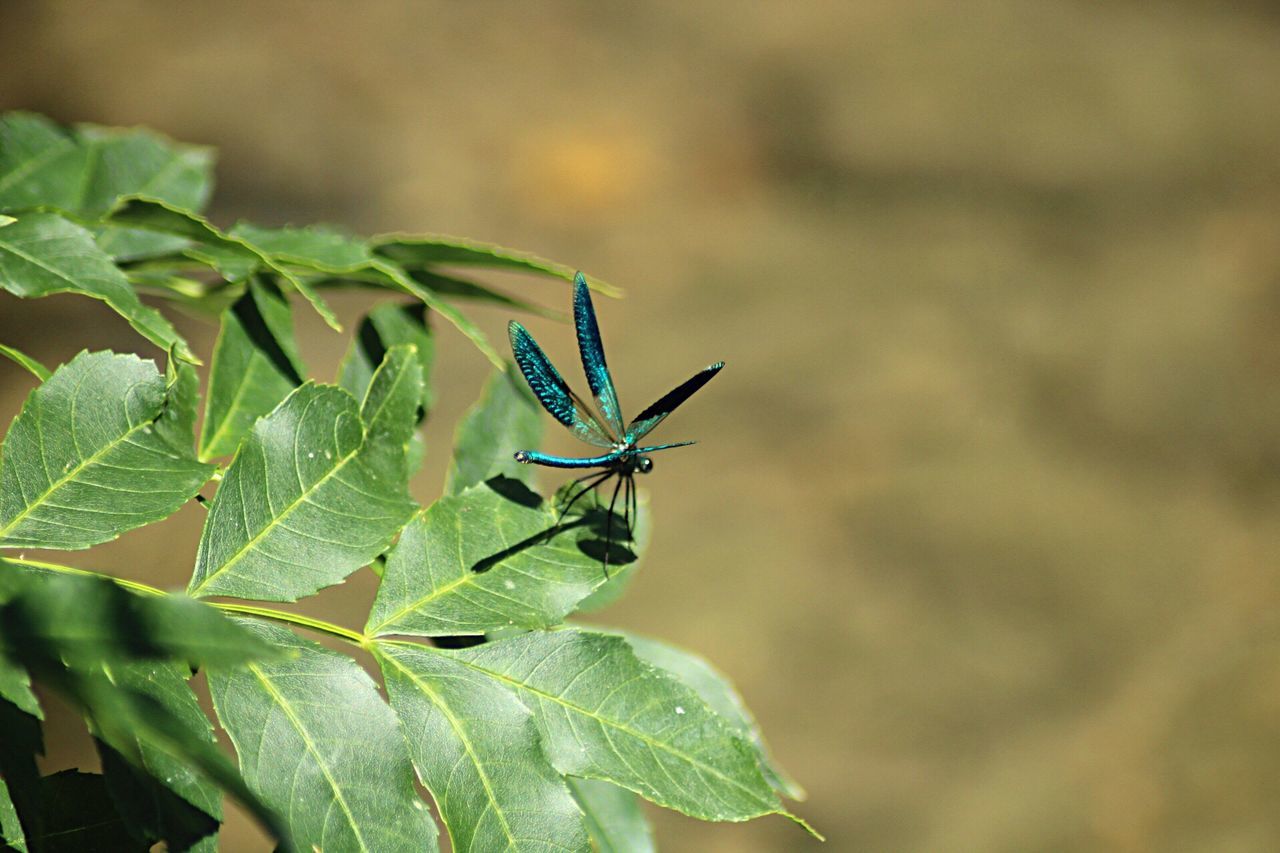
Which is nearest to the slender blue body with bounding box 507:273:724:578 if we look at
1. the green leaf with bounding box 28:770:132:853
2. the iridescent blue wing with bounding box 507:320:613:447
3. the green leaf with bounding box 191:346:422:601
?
the iridescent blue wing with bounding box 507:320:613:447

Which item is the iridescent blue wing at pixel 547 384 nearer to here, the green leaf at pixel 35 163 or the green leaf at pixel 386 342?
the green leaf at pixel 386 342

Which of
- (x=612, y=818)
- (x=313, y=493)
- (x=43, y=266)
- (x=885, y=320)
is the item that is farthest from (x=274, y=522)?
(x=885, y=320)

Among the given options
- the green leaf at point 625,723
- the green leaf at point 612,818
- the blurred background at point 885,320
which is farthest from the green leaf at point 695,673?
the blurred background at point 885,320

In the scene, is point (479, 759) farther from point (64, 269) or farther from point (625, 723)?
point (64, 269)

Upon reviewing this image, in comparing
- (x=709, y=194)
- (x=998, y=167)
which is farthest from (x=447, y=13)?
(x=998, y=167)

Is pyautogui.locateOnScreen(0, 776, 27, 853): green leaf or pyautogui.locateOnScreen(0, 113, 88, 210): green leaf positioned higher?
pyautogui.locateOnScreen(0, 113, 88, 210): green leaf

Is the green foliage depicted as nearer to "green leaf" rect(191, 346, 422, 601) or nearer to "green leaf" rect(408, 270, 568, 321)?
"green leaf" rect(191, 346, 422, 601)
